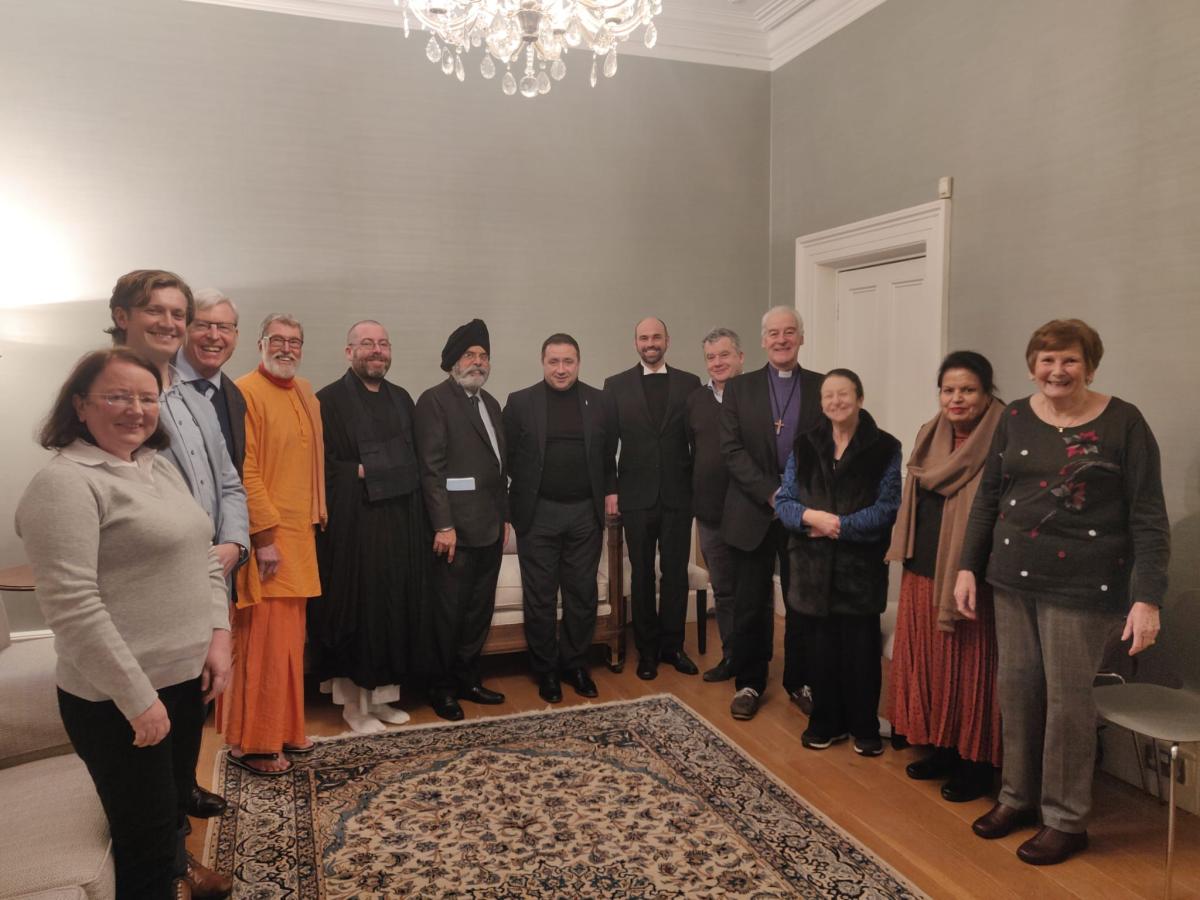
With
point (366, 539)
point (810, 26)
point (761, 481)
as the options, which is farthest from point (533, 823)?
point (810, 26)

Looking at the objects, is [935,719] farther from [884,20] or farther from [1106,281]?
[884,20]

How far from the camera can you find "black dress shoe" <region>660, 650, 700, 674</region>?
4055 millimetres

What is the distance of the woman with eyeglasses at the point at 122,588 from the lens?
155 centimetres

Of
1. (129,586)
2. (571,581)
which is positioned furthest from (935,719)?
(129,586)

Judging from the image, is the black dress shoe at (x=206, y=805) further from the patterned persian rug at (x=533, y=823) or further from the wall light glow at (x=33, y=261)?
the wall light glow at (x=33, y=261)

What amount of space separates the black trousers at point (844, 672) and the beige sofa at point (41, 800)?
2303mm

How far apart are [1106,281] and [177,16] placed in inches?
165

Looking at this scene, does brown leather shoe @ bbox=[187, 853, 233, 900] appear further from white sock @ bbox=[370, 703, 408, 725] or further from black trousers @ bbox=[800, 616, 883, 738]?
black trousers @ bbox=[800, 616, 883, 738]

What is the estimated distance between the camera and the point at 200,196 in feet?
14.1

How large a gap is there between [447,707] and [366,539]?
29.6 inches

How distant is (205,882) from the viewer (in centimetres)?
227

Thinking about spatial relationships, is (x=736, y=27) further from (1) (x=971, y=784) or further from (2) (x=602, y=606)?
(1) (x=971, y=784)

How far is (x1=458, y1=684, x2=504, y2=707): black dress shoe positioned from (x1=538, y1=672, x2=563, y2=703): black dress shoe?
0.57ft

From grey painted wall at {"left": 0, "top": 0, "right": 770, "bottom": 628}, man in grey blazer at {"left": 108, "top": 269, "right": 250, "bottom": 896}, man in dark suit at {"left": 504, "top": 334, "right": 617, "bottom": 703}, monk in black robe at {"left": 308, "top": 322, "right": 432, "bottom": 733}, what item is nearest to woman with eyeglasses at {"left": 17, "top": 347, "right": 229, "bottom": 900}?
man in grey blazer at {"left": 108, "top": 269, "right": 250, "bottom": 896}
